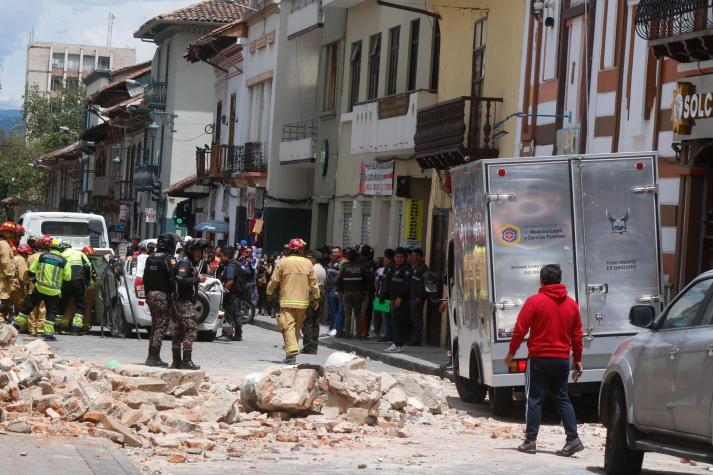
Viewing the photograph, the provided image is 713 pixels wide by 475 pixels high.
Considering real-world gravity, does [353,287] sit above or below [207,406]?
above

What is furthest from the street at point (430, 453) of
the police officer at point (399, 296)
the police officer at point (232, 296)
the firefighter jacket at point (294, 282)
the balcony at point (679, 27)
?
the police officer at point (232, 296)

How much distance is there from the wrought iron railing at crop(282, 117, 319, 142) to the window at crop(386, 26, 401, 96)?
742 centimetres

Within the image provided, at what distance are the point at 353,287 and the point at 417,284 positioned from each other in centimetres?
257

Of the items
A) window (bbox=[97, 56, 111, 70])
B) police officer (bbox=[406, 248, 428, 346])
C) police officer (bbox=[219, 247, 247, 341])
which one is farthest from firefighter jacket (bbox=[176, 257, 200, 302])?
window (bbox=[97, 56, 111, 70])

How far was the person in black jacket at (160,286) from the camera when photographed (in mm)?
19766

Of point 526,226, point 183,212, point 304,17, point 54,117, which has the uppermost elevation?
point 54,117

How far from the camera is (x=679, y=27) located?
1875cm

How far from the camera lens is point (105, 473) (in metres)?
10.2

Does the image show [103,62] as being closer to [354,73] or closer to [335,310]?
[354,73]

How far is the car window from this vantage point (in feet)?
34.2

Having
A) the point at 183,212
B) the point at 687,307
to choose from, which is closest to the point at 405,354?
→ the point at 687,307

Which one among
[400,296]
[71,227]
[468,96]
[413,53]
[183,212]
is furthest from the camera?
[183,212]

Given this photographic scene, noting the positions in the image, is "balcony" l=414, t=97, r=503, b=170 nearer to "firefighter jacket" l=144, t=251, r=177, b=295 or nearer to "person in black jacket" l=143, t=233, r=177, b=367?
"person in black jacket" l=143, t=233, r=177, b=367

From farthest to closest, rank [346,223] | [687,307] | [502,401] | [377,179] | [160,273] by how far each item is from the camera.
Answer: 1. [346,223]
2. [377,179]
3. [160,273]
4. [502,401]
5. [687,307]
